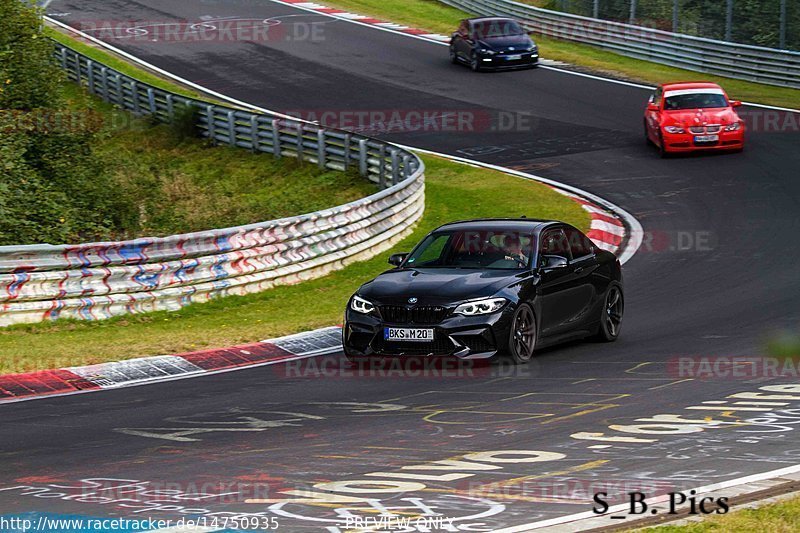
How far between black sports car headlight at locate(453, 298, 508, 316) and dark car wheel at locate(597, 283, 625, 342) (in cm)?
214

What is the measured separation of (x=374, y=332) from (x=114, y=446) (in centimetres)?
360

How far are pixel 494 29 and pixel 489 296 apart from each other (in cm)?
2788

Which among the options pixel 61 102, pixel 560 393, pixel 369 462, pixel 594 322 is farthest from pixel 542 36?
pixel 369 462

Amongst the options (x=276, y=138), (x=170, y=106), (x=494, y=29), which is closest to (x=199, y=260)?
(x=276, y=138)

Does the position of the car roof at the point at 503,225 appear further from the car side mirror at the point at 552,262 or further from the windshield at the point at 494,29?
the windshield at the point at 494,29

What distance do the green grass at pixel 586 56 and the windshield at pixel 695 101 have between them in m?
6.04

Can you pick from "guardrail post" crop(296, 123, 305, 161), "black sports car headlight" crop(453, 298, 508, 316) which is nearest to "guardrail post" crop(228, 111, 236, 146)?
"guardrail post" crop(296, 123, 305, 161)

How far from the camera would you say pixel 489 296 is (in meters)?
12.8

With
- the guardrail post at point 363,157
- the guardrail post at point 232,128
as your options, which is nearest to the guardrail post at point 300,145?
the guardrail post at point 363,157

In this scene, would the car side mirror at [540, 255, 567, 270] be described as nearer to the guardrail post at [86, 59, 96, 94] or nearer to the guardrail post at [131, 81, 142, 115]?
the guardrail post at [131, 81, 142, 115]

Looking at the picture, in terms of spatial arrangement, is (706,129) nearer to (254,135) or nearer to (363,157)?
(363,157)

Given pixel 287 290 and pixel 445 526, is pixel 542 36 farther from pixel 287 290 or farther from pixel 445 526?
pixel 445 526

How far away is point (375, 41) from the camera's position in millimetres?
44188

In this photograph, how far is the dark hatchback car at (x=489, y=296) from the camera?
12.7m
